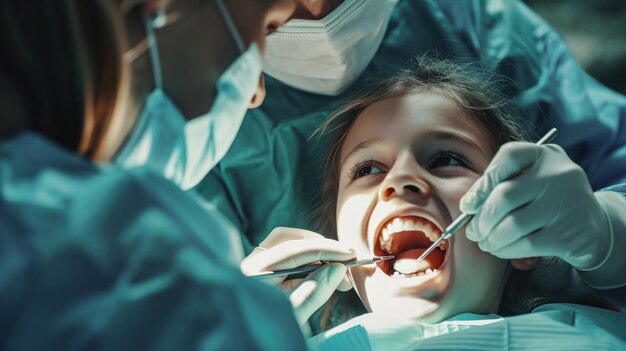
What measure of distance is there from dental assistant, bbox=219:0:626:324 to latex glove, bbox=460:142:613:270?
4.8 inches

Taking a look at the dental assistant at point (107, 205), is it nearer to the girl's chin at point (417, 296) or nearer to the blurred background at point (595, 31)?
the girl's chin at point (417, 296)

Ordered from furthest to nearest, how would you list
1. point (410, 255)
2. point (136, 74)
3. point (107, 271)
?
point (410, 255) → point (136, 74) → point (107, 271)

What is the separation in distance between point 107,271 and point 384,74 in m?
1.24

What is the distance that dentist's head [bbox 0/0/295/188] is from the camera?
842 mm

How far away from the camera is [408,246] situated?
62.4 inches

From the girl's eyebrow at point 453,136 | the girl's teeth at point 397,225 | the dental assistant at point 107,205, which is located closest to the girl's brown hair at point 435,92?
the girl's eyebrow at point 453,136

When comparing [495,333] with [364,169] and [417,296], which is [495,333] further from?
[364,169]

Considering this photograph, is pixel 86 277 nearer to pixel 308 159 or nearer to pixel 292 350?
pixel 292 350

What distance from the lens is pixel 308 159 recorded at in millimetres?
1950

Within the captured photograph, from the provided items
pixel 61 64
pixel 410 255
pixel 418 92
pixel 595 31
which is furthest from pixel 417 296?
pixel 595 31

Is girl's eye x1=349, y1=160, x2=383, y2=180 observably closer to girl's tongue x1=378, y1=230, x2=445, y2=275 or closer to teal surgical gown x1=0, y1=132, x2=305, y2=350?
girl's tongue x1=378, y1=230, x2=445, y2=275

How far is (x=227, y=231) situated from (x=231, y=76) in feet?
1.00

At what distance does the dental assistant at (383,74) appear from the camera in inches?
61.2

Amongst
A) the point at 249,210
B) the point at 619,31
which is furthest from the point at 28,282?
the point at 619,31
